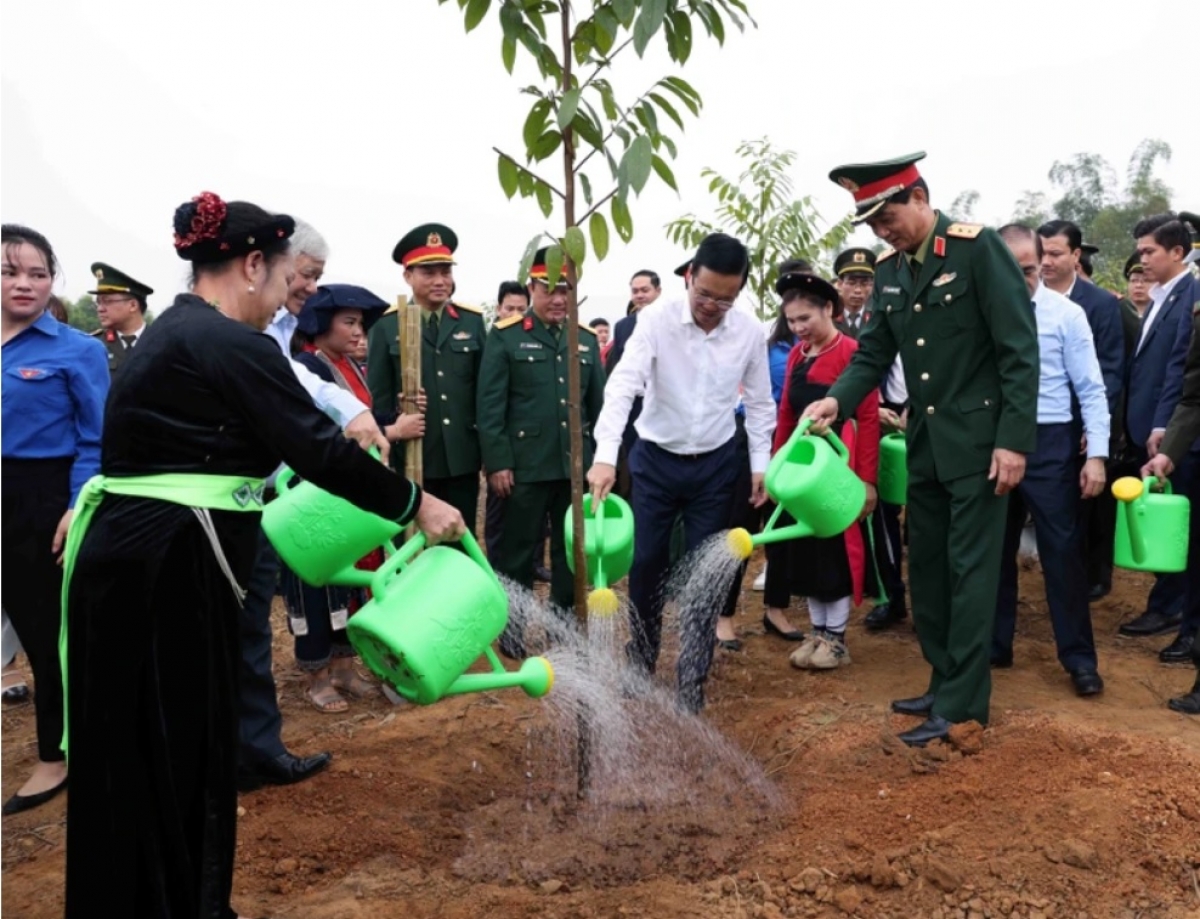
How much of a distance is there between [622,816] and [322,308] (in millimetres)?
2094

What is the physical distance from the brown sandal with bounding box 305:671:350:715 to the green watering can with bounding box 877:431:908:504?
8.11 ft

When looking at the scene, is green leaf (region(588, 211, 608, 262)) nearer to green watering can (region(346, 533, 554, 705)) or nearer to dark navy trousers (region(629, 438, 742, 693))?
green watering can (region(346, 533, 554, 705))

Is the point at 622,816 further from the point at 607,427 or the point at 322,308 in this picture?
the point at 322,308

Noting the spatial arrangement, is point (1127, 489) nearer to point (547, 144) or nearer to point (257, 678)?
point (547, 144)

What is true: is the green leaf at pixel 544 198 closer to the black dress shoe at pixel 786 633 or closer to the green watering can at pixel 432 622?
the green watering can at pixel 432 622

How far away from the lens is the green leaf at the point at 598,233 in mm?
2658

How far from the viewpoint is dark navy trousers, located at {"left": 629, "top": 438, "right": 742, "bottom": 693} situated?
369cm

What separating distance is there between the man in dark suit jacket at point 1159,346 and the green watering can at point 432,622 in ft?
12.1

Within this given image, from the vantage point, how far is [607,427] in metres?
3.50

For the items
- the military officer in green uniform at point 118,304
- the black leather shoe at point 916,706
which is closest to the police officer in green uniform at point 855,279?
the black leather shoe at point 916,706

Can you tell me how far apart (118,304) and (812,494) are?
4.67m

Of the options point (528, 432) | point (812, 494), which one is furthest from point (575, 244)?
point (528, 432)

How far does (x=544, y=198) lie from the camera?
9.00ft

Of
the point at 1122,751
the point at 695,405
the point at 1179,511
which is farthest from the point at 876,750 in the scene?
the point at 1179,511
